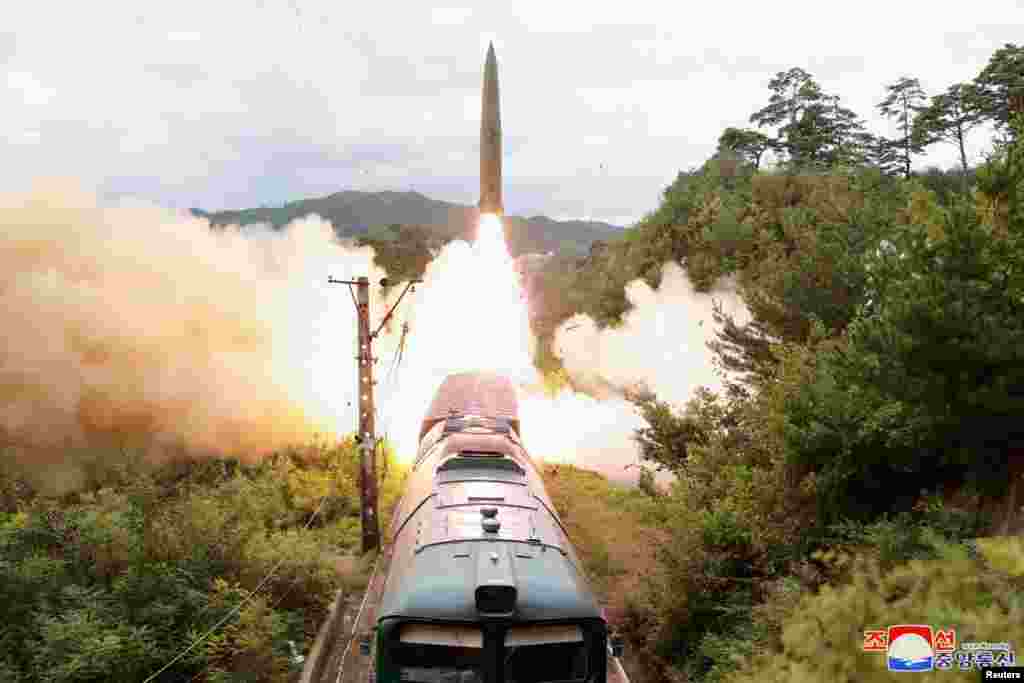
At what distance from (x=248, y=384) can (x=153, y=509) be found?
10.7m

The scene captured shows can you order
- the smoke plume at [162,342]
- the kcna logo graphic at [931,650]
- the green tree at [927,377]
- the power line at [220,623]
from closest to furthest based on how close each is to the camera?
the kcna logo graphic at [931,650] → the green tree at [927,377] → the power line at [220,623] → the smoke plume at [162,342]

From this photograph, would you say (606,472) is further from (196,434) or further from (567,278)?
(567,278)

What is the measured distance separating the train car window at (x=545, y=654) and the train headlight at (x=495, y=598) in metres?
0.31

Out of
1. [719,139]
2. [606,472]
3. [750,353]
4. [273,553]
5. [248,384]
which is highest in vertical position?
[719,139]

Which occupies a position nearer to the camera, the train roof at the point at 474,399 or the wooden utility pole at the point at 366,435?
the train roof at the point at 474,399

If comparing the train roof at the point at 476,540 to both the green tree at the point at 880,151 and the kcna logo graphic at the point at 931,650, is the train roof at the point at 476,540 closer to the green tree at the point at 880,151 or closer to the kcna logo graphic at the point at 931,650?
the kcna logo graphic at the point at 931,650

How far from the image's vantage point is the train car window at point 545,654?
750 centimetres

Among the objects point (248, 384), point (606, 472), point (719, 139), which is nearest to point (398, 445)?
point (248, 384)

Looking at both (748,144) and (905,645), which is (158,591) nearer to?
(905,645)

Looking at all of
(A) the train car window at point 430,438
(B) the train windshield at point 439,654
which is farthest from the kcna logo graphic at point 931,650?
(A) the train car window at point 430,438

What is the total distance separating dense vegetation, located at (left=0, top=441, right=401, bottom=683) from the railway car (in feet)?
12.9

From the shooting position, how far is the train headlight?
742 centimetres

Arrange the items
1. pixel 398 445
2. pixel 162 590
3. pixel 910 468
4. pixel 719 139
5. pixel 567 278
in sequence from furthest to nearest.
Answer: pixel 567 278
pixel 719 139
pixel 398 445
pixel 162 590
pixel 910 468

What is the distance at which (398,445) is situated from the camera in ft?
87.1
